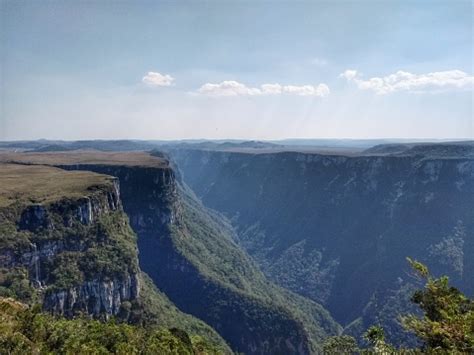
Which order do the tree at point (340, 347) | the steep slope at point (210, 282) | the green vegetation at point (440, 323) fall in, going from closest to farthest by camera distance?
the green vegetation at point (440, 323), the tree at point (340, 347), the steep slope at point (210, 282)

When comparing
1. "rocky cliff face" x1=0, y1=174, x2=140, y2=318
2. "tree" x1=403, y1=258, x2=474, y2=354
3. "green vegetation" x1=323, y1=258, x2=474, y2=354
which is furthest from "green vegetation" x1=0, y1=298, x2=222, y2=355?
"rocky cliff face" x1=0, y1=174, x2=140, y2=318

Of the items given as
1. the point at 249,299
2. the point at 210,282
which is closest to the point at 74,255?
the point at 210,282

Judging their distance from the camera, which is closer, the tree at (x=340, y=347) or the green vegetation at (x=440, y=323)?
the green vegetation at (x=440, y=323)

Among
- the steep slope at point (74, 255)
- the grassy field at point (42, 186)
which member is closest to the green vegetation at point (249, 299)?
the steep slope at point (74, 255)

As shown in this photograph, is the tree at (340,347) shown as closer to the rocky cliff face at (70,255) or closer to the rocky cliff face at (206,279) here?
the rocky cliff face at (70,255)

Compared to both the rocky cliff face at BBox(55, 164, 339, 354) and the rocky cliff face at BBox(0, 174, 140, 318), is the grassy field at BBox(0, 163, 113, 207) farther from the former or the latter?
the rocky cliff face at BBox(55, 164, 339, 354)

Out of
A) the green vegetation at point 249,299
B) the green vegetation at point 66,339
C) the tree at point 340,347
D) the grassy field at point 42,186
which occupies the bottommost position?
the green vegetation at point 249,299

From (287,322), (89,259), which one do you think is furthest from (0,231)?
(287,322)

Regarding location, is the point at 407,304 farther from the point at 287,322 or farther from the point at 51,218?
the point at 51,218
